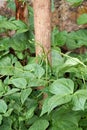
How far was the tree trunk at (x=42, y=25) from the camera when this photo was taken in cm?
141

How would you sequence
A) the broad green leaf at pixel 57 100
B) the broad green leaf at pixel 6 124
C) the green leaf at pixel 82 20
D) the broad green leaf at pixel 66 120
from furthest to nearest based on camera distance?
1. the green leaf at pixel 82 20
2. the broad green leaf at pixel 6 124
3. the broad green leaf at pixel 66 120
4. the broad green leaf at pixel 57 100

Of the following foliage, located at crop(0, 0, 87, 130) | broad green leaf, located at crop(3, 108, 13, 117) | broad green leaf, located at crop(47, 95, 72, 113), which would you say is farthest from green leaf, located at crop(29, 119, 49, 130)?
broad green leaf, located at crop(47, 95, 72, 113)

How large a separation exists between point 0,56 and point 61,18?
475 millimetres

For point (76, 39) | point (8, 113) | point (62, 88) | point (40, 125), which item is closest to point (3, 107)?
point (8, 113)

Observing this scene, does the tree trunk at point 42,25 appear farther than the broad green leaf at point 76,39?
No

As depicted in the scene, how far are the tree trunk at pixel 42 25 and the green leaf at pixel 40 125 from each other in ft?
0.86

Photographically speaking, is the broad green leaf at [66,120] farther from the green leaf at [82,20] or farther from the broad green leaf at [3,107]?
the green leaf at [82,20]

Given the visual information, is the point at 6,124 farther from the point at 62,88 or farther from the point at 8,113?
the point at 62,88

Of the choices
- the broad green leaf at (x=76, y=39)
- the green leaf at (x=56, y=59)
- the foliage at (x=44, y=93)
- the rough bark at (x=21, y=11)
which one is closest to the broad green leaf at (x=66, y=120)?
the foliage at (x=44, y=93)

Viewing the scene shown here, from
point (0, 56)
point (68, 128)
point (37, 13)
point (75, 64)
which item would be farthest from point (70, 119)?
point (0, 56)

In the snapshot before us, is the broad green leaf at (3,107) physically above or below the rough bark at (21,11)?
below

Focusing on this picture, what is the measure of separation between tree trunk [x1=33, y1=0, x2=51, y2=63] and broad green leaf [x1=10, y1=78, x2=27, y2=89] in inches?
5.7

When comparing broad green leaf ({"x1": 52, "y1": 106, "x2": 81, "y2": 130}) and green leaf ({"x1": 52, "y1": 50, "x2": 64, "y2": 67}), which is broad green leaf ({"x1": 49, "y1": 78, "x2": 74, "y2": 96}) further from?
green leaf ({"x1": 52, "y1": 50, "x2": 64, "y2": 67})

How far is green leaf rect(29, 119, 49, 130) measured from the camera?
55.6 inches
